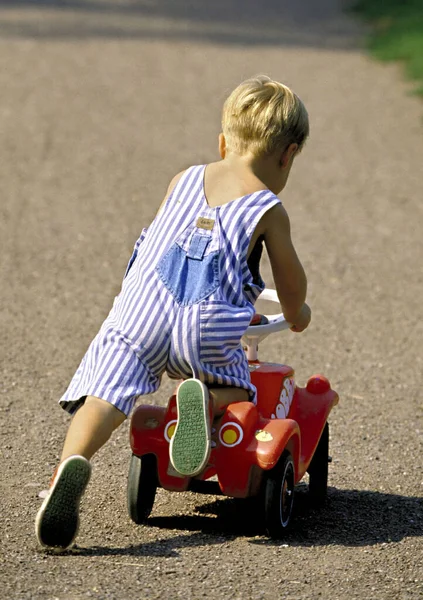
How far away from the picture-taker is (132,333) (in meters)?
3.34

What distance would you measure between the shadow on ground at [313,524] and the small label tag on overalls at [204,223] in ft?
3.03

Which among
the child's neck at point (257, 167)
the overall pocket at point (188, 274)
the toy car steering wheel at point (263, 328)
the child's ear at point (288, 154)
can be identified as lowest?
the toy car steering wheel at point (263, 328)

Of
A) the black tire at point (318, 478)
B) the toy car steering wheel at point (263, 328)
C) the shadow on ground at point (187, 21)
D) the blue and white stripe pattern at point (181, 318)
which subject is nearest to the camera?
the blue and white stripe pattern at point (181, 318)

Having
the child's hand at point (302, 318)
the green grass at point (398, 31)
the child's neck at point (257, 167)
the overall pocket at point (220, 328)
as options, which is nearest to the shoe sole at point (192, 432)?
the overall pocket at point (220, 328)

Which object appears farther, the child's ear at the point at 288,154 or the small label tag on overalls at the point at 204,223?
the child's ear at the point at 288,154

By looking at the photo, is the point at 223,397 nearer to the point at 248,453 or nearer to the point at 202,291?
the point at 248,453

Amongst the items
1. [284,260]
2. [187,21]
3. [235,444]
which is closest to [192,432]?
[235,444]

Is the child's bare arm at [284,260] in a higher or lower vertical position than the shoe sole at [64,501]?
higher

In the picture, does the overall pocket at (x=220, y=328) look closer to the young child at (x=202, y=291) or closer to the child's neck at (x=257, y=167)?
the young child at (x=202, y=291)

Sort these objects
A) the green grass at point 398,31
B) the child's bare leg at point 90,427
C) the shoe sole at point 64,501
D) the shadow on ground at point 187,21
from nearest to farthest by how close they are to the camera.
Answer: the shoe sole at point 64,501 < the child's bare leg at point 90,427 < the green grass at point 398,31 < the shadow on ground at point 187,21

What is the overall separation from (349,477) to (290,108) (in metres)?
1.37

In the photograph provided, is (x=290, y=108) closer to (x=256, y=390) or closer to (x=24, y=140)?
(x=256, y=390)

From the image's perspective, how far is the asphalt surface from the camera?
3244 millimetres

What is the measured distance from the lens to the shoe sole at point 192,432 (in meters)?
3.20
